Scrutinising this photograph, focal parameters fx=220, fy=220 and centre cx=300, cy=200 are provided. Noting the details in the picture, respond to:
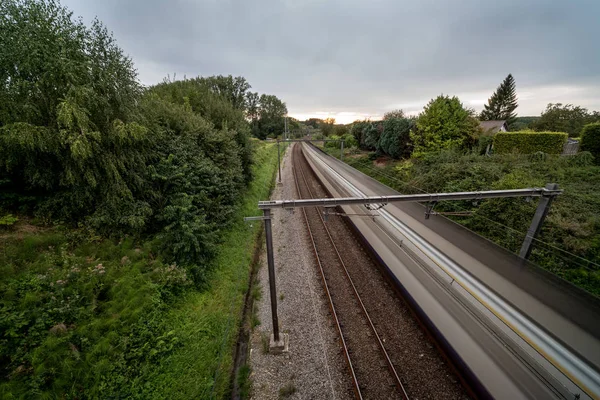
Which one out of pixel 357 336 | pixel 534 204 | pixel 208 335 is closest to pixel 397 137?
pixel 534 204

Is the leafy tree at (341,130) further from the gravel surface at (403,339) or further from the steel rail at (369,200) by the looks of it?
the steel rail at (369,200)

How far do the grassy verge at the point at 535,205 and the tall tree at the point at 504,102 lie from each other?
55.9 m

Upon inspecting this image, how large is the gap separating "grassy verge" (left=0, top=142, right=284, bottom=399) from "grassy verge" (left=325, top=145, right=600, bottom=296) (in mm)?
10421

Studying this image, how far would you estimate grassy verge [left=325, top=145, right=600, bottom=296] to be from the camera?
347 inches

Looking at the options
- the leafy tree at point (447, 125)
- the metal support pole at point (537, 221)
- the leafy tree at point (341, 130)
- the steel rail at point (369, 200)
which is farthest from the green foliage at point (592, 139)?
the leafy tree at point (341, 130)

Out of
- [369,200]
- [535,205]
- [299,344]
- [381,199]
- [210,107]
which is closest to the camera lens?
[369,200]

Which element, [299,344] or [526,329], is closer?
[526,329]

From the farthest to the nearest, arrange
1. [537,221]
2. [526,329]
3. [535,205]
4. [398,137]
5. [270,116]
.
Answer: [270,116] < [398,137] < [535,205] < [537,221] < [526,329]

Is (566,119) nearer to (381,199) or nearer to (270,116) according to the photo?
(381,199)

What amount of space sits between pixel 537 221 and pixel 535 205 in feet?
11.0

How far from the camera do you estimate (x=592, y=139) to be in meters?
14.8

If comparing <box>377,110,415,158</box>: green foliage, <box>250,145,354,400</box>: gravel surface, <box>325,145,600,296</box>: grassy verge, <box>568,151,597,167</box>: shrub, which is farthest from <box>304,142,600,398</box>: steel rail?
<box>377,110,415,158</box>: green foliage

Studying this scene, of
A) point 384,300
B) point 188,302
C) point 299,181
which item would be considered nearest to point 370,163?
point 299,181

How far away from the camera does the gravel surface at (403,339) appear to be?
5.89 m
